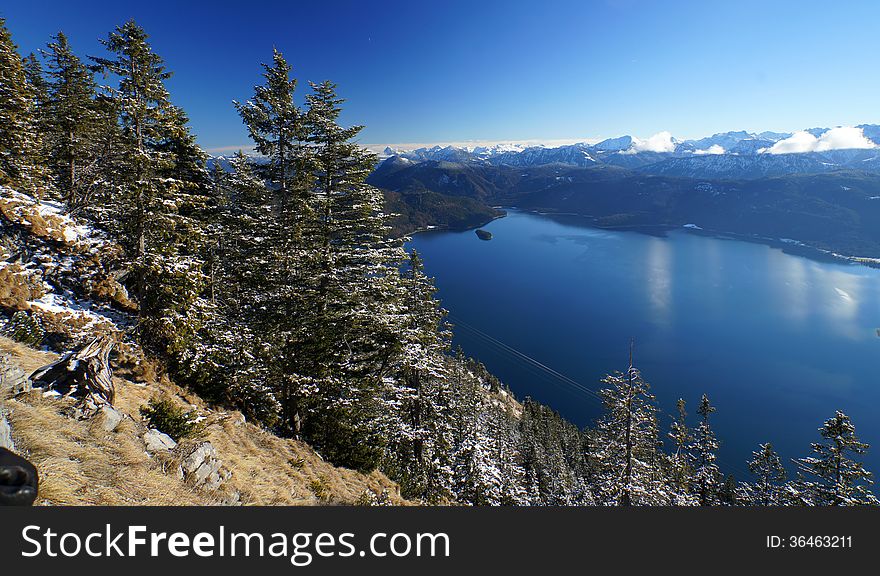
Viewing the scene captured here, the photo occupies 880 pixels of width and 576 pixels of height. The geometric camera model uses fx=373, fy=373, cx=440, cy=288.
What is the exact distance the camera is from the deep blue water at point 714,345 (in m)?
102

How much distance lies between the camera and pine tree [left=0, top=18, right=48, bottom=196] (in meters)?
19.7

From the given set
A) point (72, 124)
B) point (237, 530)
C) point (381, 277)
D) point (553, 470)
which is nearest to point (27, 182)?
point (72, 124)

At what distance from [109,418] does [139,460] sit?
5.52 feet

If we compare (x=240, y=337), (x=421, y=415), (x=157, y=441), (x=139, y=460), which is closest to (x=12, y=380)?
(x=157, y=441)

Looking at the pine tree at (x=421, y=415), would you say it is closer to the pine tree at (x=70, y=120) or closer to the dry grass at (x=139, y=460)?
the dry grass at (x=139, y=460)

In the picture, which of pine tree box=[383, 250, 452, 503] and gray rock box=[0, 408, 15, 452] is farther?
pine tree box=[383, 250, 452, 503]

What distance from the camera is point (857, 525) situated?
7312 millimetres

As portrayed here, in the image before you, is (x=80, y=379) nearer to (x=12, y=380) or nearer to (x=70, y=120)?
(x=12, y=380)

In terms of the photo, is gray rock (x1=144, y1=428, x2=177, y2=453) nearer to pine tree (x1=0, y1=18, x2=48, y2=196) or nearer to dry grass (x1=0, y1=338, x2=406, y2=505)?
dry grass (x1=0, y1=338, x2=406, y2=505)

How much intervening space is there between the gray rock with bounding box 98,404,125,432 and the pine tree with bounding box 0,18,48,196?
17616 millimetres

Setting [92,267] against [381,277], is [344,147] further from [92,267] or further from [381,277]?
[92,267]

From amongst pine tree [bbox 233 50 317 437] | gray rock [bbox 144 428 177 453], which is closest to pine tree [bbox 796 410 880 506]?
pine tree [bbox 233 50 317 437]

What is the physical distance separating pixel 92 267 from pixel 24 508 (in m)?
15.2

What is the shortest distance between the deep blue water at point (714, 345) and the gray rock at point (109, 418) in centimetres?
11706
